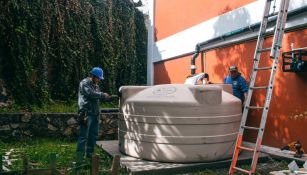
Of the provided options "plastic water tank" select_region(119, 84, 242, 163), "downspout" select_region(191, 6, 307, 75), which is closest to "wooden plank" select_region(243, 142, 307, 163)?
"plastic water tank" select_region(119, 84, 242, 163)

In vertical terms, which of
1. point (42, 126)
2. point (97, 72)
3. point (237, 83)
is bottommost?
point (42, 126)

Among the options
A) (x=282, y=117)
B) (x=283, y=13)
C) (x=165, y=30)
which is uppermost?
(x=165, y=30)

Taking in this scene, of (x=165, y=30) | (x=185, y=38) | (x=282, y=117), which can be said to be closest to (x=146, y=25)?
(x=165, y=30)

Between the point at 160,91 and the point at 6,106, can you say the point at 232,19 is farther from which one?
the point at 6,106

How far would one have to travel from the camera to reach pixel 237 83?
6844 mm

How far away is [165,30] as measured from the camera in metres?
11.3

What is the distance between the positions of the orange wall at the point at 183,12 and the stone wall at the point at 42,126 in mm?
3713

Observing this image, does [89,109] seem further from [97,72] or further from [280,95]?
[280,95]

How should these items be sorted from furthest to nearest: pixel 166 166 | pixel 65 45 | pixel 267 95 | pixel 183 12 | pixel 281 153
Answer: pixel 65 45, pixel 183 12, pixel 281 153, pixel 166 166, pixel 267 95

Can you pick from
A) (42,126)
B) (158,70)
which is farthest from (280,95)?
(158,70)

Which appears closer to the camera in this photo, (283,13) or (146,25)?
(283,13)

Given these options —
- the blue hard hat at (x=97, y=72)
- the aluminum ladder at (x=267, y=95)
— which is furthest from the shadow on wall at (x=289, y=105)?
the blue hard hat at (x=97, y=72)

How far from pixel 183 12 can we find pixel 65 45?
158 inches

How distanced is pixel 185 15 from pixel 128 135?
495 cm
